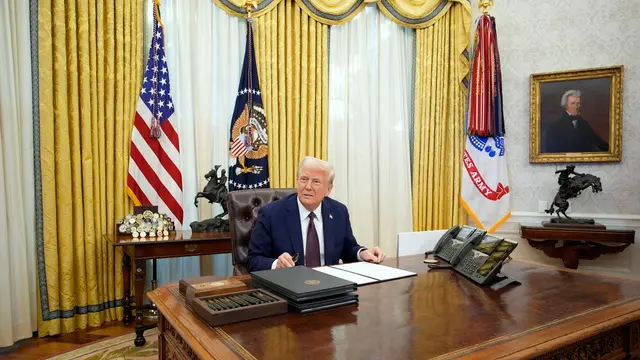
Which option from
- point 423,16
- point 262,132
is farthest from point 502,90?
point 262,132

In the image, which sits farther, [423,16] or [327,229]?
[423,16]

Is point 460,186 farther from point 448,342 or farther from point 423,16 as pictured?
point 448,342

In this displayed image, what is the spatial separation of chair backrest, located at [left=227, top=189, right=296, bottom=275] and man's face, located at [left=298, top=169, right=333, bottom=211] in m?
0.41

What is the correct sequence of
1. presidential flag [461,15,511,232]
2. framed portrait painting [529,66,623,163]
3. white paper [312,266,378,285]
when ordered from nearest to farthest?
1. white paper [312,266,378,285]
2. framed portrait painting [529,66,623,163]
3. presidential flag [461,15,511,232]

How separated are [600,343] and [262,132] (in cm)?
336

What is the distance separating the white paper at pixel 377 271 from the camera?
6.08 ft

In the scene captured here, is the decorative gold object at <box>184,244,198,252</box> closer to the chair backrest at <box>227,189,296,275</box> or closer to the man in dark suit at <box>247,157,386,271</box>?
the chair backrest at <box>227,189,296,275</box>

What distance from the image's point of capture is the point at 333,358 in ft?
3.32

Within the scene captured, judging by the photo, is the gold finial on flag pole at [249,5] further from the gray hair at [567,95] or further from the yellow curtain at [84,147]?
the gray hair at [567,95]

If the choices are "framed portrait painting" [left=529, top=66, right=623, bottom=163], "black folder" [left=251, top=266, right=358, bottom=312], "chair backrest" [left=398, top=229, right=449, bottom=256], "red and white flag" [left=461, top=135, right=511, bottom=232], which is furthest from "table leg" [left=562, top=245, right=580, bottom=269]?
"black folder" [left=251, top=266, right=358, bottom=312]

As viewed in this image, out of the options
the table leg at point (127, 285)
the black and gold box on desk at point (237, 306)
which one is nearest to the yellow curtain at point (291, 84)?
the table leg at point (127, 285)

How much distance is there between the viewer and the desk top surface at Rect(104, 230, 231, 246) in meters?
3.14

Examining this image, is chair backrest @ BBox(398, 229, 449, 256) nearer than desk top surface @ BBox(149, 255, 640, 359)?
No

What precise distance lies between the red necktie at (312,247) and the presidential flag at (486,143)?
123 inches
